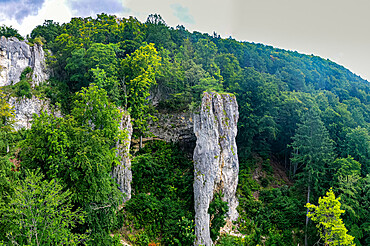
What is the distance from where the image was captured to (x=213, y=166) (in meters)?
19.0

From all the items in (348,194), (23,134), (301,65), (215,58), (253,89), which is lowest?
(348,194)

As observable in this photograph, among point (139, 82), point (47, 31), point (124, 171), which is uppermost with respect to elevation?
point (47, 31)

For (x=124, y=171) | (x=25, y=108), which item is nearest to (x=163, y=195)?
(x=124, y=171)

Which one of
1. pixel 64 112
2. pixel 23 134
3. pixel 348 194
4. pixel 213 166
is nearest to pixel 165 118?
pixel 213 166

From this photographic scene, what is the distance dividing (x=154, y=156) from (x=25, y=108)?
11.8 m

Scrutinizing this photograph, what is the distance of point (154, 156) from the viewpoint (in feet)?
70.6

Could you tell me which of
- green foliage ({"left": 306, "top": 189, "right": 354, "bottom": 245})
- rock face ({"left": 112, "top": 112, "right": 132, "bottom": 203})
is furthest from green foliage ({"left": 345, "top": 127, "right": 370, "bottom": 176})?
rock face ({"left": 112, "top": 112, "right": 132, "bottom": 203})

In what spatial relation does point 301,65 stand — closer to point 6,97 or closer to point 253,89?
point 253,89

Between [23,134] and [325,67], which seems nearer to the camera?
[23,134]

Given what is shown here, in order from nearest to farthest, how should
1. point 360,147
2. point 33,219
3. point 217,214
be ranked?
point 33,219 → point 217,214 → point 360,147

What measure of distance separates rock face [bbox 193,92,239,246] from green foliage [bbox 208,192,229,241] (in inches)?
15.7

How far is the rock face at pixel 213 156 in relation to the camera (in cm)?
1828

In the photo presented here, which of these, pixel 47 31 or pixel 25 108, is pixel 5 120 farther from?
pixel 47 31

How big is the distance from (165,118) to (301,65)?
3004 centimetres
